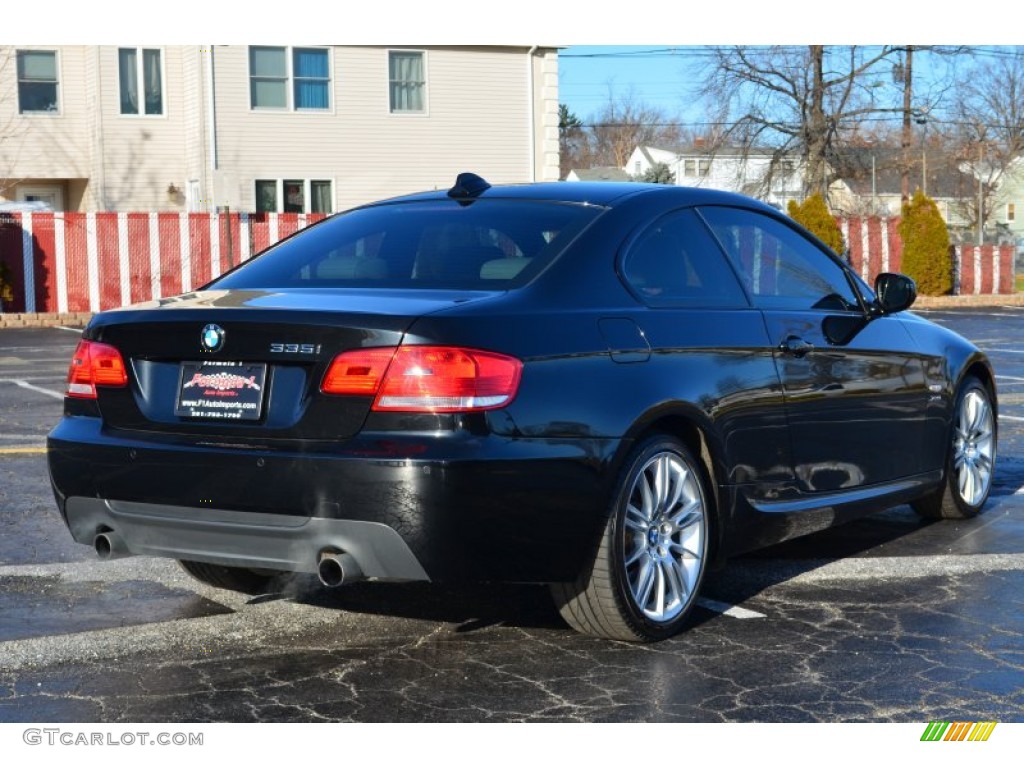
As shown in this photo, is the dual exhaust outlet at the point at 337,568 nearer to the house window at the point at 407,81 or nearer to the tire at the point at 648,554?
the tire at the point at 648,554

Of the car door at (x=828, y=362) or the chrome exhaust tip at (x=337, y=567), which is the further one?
the car door at (x=828, y=362)

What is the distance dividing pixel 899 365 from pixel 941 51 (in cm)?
4092

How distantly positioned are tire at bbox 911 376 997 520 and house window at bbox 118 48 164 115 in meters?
27.8

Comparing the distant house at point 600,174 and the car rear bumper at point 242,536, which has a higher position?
the distant house at point 600,174

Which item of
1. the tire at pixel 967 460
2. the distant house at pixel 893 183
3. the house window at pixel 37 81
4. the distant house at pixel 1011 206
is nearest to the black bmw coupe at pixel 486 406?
the tire at pixel 967 460

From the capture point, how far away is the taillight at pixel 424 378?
14.6ft

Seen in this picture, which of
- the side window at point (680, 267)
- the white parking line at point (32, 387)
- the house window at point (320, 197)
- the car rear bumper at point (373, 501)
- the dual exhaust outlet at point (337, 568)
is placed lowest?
the white parking line at point (32, 387)

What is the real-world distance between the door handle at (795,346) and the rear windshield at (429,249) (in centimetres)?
97

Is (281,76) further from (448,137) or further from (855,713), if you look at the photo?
(855,713)

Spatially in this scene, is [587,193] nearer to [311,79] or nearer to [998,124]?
[311,79]

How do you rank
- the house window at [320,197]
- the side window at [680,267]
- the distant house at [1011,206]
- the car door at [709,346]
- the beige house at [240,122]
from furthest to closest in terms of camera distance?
the distant house at [1011,206]
the house window at [320,197]
the beige house at [240,122]
the side window at [680,267]
the car door at [709,346]

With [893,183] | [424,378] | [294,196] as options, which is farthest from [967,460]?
[893,183]

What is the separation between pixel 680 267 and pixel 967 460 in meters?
2.61

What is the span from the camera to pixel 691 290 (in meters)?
5.50
